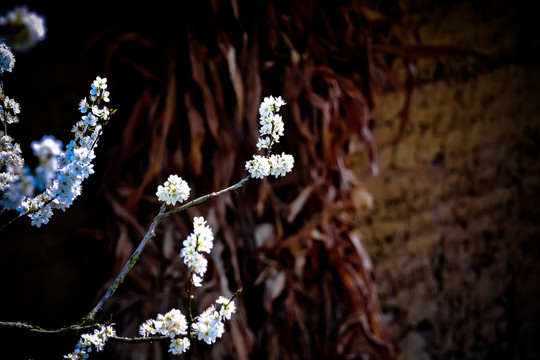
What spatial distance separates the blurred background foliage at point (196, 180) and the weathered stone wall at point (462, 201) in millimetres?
270

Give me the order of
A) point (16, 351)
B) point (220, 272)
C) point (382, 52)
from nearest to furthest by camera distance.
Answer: point (16, 351) → point (220, 272) → point (382, 52)

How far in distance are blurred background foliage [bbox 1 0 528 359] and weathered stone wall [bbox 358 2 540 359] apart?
27cm

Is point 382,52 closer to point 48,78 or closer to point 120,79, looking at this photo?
point 120,79

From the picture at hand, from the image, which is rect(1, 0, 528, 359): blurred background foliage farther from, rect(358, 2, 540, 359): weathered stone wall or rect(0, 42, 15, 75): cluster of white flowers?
rect(0, 42, 15, 75): cluster of white flowers

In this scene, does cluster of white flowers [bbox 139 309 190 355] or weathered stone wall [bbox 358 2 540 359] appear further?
weathered stone wall [bbox 358 2 540 359]

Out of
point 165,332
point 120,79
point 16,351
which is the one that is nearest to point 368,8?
point 120,79

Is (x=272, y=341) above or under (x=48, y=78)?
under

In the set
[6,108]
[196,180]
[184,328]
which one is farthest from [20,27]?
[196,180]

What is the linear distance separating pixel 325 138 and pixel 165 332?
2.84 ft

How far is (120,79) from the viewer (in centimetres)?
119

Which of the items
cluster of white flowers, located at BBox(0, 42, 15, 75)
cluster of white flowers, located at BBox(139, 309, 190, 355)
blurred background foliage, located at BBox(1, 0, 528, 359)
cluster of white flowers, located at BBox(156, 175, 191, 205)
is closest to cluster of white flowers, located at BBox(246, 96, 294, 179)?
cluster of white flowers, located at BBox(156, 175, 191, 205)

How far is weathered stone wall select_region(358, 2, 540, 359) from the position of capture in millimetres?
1483

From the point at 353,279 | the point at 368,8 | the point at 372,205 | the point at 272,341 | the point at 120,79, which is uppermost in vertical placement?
the point at 368,8

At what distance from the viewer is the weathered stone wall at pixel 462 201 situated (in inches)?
58.4
